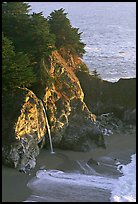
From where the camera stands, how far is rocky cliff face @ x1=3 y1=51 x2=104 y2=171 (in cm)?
1866

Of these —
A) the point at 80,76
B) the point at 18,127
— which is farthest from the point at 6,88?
the point at 80,76

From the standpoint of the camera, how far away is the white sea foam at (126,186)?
16938 mm

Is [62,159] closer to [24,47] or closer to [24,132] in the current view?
[24,132]

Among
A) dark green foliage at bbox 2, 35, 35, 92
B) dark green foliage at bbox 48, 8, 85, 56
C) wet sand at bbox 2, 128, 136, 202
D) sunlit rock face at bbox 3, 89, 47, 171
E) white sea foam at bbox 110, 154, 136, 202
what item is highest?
dark green foliage at bbox 48, 8, 85, 56

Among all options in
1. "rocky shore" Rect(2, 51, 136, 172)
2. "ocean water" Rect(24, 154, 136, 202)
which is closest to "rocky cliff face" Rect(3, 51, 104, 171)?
"rocky shore" Rect(2, 51, 136, 172)

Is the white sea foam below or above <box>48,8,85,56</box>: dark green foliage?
below

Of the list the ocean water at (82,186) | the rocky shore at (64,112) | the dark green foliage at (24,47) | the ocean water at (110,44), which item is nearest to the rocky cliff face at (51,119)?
the rocky shore at (64,112)

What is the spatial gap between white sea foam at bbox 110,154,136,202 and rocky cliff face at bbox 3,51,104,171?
279cm

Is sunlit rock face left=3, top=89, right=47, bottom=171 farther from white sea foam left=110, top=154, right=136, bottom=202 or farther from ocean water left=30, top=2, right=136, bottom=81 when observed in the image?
ocean water left=30, top=2, right=136, bottom=81

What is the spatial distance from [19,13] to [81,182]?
32.2 feet

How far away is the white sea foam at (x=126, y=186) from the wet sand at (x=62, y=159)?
1.22 m

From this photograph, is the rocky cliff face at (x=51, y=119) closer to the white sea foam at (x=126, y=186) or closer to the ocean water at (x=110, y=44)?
the white sea foam at (x=126, y=186)

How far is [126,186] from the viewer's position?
1805 centimetres

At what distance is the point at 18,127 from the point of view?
61.5 ft
